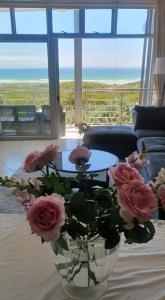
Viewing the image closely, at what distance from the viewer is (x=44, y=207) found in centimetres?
59

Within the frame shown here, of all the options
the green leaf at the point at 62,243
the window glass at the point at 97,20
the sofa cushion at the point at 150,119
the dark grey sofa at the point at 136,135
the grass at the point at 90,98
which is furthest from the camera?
the grass at the point at 90,98

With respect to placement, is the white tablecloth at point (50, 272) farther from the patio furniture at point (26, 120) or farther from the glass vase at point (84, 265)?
the patio furniture at point (26, 120)

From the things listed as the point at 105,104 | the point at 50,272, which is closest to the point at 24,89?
the point at 105,104

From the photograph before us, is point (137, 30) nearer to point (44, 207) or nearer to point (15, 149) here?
point (15, 149)

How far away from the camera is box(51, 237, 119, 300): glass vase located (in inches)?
28.8

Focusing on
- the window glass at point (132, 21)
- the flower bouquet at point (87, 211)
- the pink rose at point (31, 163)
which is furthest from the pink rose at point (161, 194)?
the window glass at point (132, 21)

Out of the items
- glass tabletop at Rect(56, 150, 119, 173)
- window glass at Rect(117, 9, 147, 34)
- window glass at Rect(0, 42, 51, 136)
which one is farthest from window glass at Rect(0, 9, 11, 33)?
glass tabletop at Rect(56, 150, 119, 173)

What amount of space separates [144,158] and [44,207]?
1.11 feet

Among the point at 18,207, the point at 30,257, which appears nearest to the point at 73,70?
the point at 18,207

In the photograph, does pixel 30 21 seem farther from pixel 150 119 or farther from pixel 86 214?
pixel 86 214

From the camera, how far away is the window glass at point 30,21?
4.86 m

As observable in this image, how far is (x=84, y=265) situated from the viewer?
0.75m

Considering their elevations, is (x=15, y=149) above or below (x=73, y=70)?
below

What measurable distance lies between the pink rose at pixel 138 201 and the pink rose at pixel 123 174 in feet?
0.11
